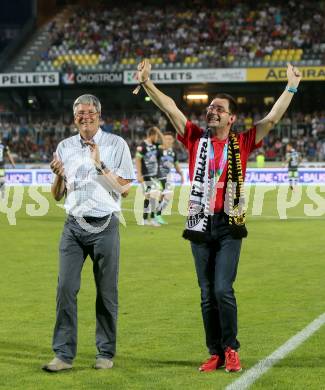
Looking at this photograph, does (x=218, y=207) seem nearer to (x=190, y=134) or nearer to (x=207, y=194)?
(x=207, y=194)

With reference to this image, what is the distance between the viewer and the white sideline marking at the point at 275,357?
20.7ft

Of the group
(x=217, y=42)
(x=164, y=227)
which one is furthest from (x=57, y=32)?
(x=164, y=227)

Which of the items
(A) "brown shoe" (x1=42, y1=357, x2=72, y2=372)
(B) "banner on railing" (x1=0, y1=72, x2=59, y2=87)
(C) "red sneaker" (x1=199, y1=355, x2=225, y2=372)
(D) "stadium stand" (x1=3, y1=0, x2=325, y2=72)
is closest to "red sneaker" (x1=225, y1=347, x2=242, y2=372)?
(C) "red sneaker" (x1=199, y1=355, x2=225, y2=372)

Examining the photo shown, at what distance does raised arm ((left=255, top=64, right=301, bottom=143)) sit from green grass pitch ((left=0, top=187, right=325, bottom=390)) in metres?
1.88

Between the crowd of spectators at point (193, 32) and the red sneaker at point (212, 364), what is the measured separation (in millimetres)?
38439

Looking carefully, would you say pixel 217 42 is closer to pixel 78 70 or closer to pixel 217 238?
pixel 78 70

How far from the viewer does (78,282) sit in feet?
21.9

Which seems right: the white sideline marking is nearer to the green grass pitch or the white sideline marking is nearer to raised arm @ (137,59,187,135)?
the green grass pitch

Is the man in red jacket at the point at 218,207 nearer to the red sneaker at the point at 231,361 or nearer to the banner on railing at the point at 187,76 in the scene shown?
the red sneaker at the point at 231,361

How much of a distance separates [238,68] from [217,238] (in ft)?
127

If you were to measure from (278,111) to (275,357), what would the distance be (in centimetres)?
206

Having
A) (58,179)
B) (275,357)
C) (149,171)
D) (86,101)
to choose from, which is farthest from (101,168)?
(149,171)

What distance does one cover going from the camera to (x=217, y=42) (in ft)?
157

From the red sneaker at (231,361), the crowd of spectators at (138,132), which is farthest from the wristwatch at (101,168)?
the crowd of spectators at (138,132)
